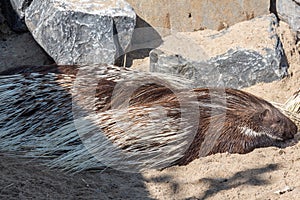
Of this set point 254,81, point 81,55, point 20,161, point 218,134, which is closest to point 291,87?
point 254,81

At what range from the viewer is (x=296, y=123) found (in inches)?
192

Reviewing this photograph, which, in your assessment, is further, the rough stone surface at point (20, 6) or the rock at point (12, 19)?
the rock at point (12, 19)

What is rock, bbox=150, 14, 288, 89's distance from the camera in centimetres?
565

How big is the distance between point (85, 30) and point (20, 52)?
0.92 metres

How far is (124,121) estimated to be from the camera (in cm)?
434

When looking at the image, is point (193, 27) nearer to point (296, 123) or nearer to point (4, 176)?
point (296, 123)

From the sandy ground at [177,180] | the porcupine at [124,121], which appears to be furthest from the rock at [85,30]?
the sandy ground at [177,180]

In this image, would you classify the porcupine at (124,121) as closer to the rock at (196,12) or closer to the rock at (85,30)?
the rock at (85,30)

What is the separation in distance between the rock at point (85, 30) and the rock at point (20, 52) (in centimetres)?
39

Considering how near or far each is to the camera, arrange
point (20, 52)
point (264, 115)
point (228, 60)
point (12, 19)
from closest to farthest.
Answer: point (264, 115), point (228, 60), point (20, 52), point (12, 19)

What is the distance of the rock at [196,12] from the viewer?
6.15 metres

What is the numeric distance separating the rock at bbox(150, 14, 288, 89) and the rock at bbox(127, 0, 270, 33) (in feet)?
0.96

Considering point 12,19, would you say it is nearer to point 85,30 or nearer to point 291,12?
point 85,30

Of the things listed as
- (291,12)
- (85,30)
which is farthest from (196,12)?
(85,30)
